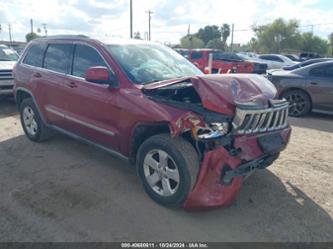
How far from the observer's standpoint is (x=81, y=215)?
3307 millimetres

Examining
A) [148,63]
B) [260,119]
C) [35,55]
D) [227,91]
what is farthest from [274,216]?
[35,55]

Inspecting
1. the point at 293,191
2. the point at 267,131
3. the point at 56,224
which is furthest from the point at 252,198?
the point at 56,224

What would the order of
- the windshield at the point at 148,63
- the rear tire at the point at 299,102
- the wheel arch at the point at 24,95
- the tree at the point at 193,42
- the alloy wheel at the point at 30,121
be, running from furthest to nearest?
the tree at the point at 193,42 → the rear tire at the point at 299,102 → the alloy wheel at the point at 30,121 → the wheel arch at the point at 24,95 → the windshield at the point at 148,63

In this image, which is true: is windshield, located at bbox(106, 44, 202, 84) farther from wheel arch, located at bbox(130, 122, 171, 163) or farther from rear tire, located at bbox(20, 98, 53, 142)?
rear tire, located at bbox(20, 98, 53, 142)

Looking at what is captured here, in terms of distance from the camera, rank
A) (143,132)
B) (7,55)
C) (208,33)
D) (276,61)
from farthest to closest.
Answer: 1. (208,33)
2. (276,61)
3. (7,55)
4. (143,132)

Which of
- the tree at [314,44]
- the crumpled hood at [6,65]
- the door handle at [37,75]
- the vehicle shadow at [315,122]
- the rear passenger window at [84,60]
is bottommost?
the vehicle shadow at [315,122]

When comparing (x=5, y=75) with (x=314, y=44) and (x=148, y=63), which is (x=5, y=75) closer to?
(x=148, y=63)

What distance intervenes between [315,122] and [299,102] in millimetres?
758

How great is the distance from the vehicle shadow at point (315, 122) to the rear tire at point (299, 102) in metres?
0.20

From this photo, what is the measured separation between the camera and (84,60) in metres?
4.43

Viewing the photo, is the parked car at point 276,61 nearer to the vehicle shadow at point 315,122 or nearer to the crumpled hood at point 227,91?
the vehicle shadow at point 315,122

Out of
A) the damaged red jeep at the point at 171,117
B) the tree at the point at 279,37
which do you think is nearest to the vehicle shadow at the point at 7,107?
the damaged red jeep at the point at 171,117

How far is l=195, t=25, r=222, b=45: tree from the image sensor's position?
280ft

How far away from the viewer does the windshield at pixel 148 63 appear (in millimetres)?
3895
